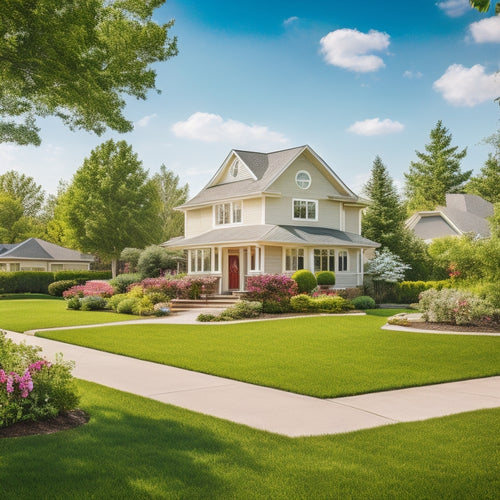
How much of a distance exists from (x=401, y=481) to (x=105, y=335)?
11827 millimetres

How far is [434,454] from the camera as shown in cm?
512

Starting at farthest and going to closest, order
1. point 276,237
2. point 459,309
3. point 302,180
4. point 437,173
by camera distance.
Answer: point 437,173 < point 302,180 < point 276,237 < point 459,309

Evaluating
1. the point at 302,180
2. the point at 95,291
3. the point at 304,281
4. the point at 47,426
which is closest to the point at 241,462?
the point at 47,426

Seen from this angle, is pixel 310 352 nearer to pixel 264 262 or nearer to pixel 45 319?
pixel 45 319

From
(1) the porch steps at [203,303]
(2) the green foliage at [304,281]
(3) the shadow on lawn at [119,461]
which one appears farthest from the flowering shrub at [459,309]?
(3) the shadow on lawn at [119,461]

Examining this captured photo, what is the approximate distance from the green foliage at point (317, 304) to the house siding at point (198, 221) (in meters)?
11.9

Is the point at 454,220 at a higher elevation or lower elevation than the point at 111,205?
lower

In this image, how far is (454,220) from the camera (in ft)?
146

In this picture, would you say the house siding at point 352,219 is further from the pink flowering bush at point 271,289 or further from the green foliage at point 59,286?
the green foliage at point 59,286

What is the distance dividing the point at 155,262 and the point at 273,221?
9362mm

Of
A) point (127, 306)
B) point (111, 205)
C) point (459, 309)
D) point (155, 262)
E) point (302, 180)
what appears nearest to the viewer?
point (459, 309)

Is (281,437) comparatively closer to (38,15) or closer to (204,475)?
(204,475)

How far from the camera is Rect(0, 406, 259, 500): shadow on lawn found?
4215mm

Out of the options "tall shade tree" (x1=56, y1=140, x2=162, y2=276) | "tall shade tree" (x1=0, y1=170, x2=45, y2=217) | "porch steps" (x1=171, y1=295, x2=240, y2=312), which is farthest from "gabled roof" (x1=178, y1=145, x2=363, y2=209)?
"tall shade tree" (x1=0, y1=170, x2=45, y2=217)
